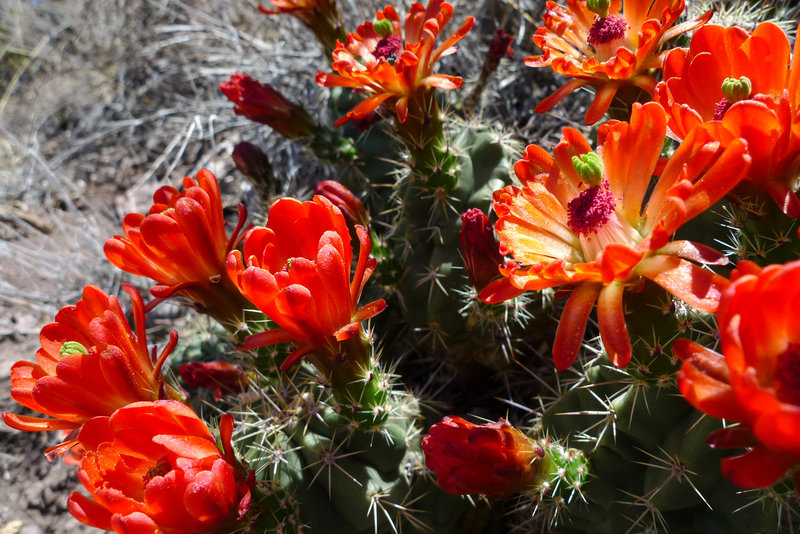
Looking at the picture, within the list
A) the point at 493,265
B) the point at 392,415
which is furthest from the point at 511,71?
the point at 392,415

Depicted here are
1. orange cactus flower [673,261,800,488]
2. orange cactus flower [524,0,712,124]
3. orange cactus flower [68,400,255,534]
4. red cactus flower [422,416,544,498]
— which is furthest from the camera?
orange cactus flower [524,0,712,124]

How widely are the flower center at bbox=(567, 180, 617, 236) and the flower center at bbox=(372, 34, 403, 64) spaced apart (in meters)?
0.72

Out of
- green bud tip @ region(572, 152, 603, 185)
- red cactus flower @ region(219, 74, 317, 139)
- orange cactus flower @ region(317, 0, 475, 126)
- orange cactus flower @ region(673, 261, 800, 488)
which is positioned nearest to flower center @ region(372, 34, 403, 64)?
orange cactus flower @ region(317, 0, 475, 126)

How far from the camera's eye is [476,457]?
117 cm

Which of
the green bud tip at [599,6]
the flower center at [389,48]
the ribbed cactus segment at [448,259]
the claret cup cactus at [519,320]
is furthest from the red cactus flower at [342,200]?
the green bud tip at [599,6]

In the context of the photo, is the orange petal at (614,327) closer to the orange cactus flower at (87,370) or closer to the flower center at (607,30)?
the flower center at (607,30)

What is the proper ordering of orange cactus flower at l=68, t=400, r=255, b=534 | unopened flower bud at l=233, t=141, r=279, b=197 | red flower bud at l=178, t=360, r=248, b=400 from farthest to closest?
unopened flower bud at l=233, t=141, r=279, b=197
red flower bud at l=178, t=360, r=248, b=400
orange cactus flower at l=68, t=400, r=255, b=534

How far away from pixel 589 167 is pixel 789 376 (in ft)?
1.55

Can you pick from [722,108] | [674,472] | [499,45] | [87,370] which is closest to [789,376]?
[674,472]

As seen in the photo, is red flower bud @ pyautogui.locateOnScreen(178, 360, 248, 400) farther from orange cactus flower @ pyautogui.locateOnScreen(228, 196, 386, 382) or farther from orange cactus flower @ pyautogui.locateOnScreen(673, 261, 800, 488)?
orange cactus flower @ pyautogui.locateOnScreen(673, 261, 800, 488)

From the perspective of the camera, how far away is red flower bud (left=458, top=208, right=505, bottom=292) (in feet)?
4.54

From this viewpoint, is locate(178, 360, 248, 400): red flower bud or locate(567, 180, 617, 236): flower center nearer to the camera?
locate(567, 180, 617, 236): flower center

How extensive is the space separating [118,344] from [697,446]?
1.11 m

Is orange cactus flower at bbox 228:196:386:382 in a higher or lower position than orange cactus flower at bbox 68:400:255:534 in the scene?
higher
